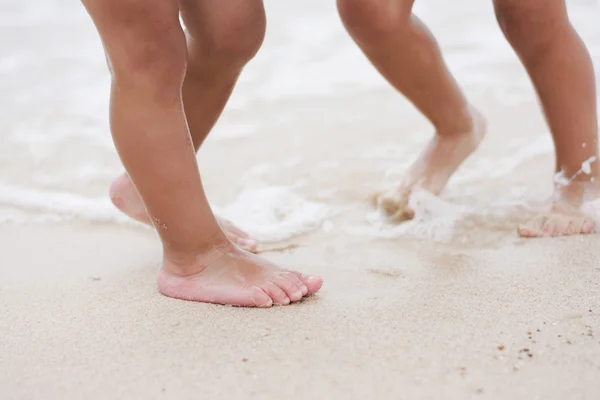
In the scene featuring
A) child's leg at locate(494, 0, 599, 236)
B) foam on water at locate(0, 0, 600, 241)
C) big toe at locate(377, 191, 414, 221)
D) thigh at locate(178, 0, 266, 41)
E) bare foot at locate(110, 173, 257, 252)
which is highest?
thigh at locate(178, 0, 266, 41)

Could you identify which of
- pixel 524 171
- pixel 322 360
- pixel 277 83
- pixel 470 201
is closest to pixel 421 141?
pixel 524 171

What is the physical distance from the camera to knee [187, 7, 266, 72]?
168cm

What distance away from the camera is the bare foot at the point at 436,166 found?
7.66 feet

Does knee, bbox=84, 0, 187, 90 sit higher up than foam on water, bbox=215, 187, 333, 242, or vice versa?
knee, bbox=84, 0, 187, 90

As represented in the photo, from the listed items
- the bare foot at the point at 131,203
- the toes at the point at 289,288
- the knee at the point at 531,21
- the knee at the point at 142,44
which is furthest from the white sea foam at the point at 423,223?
the knee at the point at 142,44

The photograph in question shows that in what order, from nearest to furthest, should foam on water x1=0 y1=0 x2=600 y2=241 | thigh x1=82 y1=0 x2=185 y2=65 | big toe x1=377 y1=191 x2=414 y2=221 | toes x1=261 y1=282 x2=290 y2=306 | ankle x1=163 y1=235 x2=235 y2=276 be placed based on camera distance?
thigh x1=82 y1=0 x2=185 y2=65, toes x1=261 y1=282 x2=290 y2=306, ankle x1=163 y1=235 x2=235 y2=276, big toe x1=377 y1=191 x2=414 y2=221, foam on water x1=0 y1=0 x2=600 y2=241

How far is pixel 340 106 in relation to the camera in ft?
12.7

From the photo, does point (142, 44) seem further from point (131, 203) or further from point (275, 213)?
point (275, 213)

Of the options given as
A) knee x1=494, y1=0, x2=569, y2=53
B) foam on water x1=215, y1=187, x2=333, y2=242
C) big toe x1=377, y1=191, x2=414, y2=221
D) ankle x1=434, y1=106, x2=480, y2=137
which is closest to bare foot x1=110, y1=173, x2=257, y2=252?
foam on water x1=215, y1=187, x2=333, y2=242

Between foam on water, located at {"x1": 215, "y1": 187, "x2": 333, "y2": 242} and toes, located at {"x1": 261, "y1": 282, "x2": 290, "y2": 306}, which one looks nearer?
toes, located at {"x1": 261, "y1": 282, "x2": 290, "y2": 306}

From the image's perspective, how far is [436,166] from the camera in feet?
7.74

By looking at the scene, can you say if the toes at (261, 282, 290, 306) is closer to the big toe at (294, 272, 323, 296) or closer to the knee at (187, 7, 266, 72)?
the big toe at (294, 272, 323, 296)

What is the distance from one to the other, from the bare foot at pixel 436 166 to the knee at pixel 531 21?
0.41 meters

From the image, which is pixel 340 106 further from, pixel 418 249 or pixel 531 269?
pixel 531 269
